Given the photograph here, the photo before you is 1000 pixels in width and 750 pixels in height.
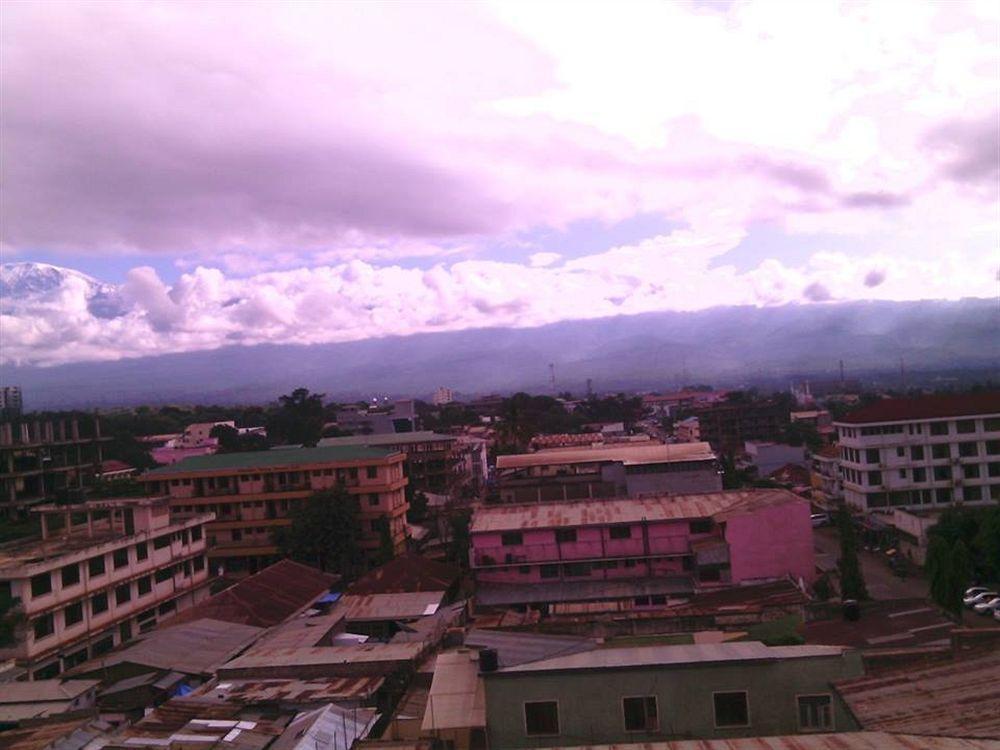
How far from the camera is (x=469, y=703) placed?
28.2 ft

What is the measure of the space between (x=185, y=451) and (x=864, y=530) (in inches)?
1559

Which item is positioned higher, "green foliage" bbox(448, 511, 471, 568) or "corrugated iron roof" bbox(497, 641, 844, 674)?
"corrugated iron roof" bbox(497, 641, 844, 674)

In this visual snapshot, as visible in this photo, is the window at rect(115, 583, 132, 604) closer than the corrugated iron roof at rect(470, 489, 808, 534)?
Yes

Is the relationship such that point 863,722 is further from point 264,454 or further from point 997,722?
point 264,454

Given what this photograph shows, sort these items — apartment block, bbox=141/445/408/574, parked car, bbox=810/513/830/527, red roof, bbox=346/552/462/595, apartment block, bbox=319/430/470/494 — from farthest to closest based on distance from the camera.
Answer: apartment block, bbox=319/430/470/494 < parked car, bbox=810/513/830/527 < apartment block, bbox=141/445/408/574 < red roof, bbox=346/552/462/595

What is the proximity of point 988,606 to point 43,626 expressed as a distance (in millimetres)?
17992

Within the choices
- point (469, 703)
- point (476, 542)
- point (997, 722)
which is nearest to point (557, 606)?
point (476, 542)

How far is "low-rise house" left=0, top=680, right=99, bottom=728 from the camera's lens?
10.5 metres

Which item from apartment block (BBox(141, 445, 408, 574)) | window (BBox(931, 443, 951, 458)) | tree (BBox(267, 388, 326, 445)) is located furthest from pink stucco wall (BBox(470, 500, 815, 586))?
tree (BBox(267, 388, 326, 445))

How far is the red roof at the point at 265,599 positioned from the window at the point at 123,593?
1.09m

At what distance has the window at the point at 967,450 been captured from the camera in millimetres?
26734

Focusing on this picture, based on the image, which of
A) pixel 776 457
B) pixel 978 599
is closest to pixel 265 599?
pixel 978 599

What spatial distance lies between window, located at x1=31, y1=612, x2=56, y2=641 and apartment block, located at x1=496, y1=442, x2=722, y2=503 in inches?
575

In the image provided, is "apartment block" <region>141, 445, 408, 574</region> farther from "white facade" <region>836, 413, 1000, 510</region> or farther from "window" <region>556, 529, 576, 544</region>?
"white facade" <region>836, 413, 1000, 510</region>
